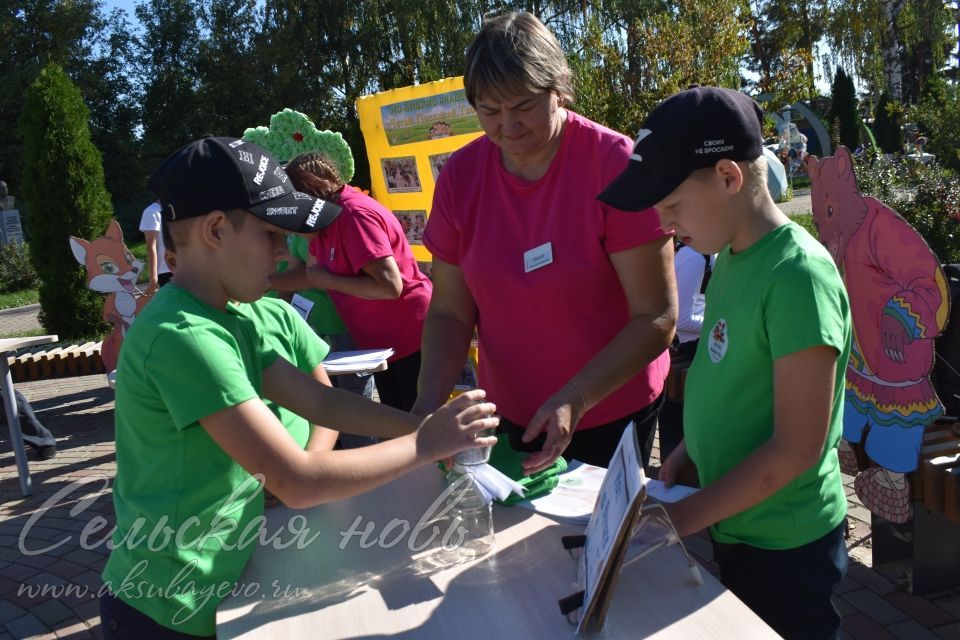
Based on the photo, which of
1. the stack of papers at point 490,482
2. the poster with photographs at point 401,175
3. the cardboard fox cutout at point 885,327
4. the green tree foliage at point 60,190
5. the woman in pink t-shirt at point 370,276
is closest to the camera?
the stack of papers at point 490,482

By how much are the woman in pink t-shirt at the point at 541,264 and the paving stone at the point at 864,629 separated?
1.31m

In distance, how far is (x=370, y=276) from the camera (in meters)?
3.64

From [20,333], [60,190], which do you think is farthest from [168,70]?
[60,190]

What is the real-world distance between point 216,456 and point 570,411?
0.71m

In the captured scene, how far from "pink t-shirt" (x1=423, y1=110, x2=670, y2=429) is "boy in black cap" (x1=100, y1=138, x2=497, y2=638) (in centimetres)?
50

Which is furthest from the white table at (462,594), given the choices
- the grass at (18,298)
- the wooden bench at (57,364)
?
the grass at (18,298)

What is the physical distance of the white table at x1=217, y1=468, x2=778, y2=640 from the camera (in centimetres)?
134

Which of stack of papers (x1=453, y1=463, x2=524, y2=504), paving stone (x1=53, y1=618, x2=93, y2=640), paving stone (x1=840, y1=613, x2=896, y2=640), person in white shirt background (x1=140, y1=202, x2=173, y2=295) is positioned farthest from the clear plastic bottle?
person in white shirt background (x1=140, y1=202, x2=173, y2=295)

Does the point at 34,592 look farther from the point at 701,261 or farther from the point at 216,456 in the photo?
the point at 701,261

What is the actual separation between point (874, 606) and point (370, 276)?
235 cm

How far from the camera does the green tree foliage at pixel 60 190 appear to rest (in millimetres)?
10359

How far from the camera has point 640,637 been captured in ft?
4.23

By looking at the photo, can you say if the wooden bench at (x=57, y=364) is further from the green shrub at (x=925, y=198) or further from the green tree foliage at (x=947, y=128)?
the green tree foliage at (x=947, y=128)

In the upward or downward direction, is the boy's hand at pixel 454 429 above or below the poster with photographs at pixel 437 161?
below
